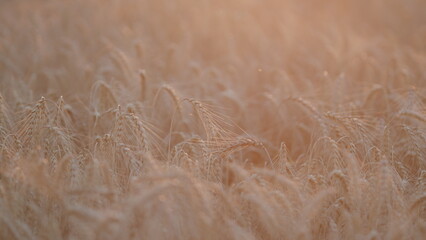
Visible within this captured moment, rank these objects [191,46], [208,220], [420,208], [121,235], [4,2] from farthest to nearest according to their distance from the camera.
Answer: [4,2], [191,46], [420,208], [208,220], [121,235]

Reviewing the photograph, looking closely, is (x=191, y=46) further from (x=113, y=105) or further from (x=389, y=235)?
(x=389, y=235)

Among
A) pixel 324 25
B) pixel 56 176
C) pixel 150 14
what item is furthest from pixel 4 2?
pixel 56 176

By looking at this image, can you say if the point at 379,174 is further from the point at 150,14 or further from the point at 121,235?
the point at 150,14

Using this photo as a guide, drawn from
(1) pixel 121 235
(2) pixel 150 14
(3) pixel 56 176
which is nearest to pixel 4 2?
(2) pixel 150 14

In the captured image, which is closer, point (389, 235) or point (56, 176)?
point (389, 235)

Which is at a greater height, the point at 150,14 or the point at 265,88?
the point at 150,14

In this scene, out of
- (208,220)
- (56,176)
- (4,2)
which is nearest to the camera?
(208,220)

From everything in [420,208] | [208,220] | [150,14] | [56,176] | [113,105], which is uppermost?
[150,14]
